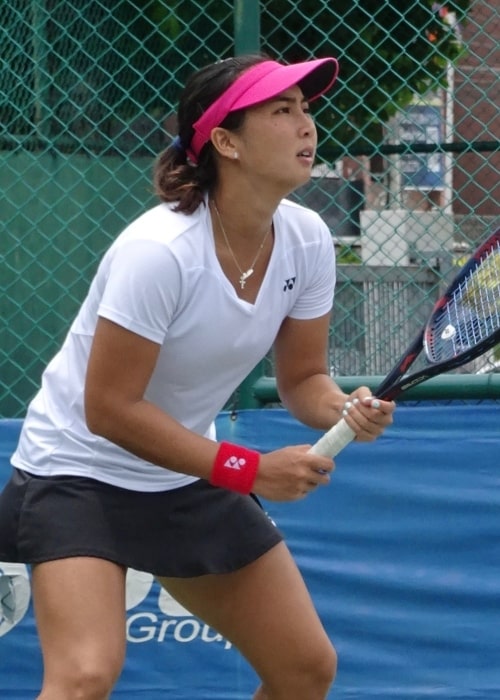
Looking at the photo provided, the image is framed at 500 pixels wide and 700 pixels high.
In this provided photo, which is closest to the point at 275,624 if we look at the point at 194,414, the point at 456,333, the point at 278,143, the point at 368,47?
the point at 194,414

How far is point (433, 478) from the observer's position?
4086 mm

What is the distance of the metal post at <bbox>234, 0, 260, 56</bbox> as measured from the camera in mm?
4051

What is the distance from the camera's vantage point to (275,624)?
9.71 feet

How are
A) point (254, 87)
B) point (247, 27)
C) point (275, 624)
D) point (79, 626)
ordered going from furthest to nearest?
1. point (247, 27)
2. point (275, 624)
3. point (254, 87)
4. point (79, 626)

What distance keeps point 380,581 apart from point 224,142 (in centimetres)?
174

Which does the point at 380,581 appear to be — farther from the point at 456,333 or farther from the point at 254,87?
the point at 254,87

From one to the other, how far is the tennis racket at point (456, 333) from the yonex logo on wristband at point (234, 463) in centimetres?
Answer: 15

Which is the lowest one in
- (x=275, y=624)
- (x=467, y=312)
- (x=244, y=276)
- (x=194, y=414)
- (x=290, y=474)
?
(x=275, y=624)

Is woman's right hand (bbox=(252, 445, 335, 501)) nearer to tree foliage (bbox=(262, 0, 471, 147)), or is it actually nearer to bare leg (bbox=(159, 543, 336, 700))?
bare leg (bbox=(159, 543, 336, 700))

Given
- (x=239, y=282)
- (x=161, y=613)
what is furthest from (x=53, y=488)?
(x=161, y=613)

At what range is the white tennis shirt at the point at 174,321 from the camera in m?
2.71

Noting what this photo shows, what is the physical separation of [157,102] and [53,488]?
6.70 ft

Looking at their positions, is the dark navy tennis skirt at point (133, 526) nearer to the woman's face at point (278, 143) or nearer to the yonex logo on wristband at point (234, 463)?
the yonex logo on wristband at point (234, 463)

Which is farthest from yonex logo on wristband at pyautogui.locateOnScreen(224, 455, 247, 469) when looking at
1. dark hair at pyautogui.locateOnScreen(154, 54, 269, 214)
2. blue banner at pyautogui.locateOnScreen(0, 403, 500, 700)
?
blue banner at pyautogui.locateOnScreen(0, 403, 500, 700)
